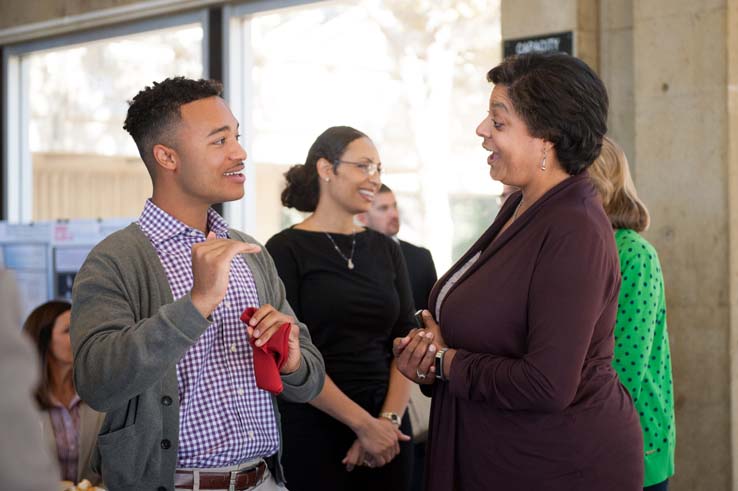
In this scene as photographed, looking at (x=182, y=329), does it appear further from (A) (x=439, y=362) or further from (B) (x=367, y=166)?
(B) (x=367, y=166)

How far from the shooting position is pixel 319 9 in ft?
17.6

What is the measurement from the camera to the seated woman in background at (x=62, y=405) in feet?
11.9

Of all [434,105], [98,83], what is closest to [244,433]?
[434,105]

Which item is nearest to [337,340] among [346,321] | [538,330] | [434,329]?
[346,321]

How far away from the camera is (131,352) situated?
175 centimetres

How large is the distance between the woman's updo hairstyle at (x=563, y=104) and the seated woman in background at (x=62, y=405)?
2.23 m

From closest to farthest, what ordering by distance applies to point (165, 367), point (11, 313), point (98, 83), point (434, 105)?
point (11, 313)
point (165, 367)
point (434, 105)
point (98, 83)

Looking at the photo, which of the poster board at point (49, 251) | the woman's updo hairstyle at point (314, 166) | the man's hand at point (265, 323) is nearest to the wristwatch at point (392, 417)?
the woman's updo hairstyle at point (314, 166)

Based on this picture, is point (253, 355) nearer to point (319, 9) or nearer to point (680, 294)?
point (680, 294)

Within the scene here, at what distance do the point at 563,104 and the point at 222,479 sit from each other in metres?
1.05

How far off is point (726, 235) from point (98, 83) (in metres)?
4.32

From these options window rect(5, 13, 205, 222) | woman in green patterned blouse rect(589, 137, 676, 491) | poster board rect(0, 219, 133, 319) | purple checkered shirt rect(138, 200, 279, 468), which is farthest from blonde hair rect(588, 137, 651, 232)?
window rect(5, 13, 205, 222)

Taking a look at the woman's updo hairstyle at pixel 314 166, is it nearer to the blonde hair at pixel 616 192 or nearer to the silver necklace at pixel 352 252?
the silver necklace at pixel 352 252

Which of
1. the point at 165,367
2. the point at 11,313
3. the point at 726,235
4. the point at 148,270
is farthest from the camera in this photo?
the point at 726,235
